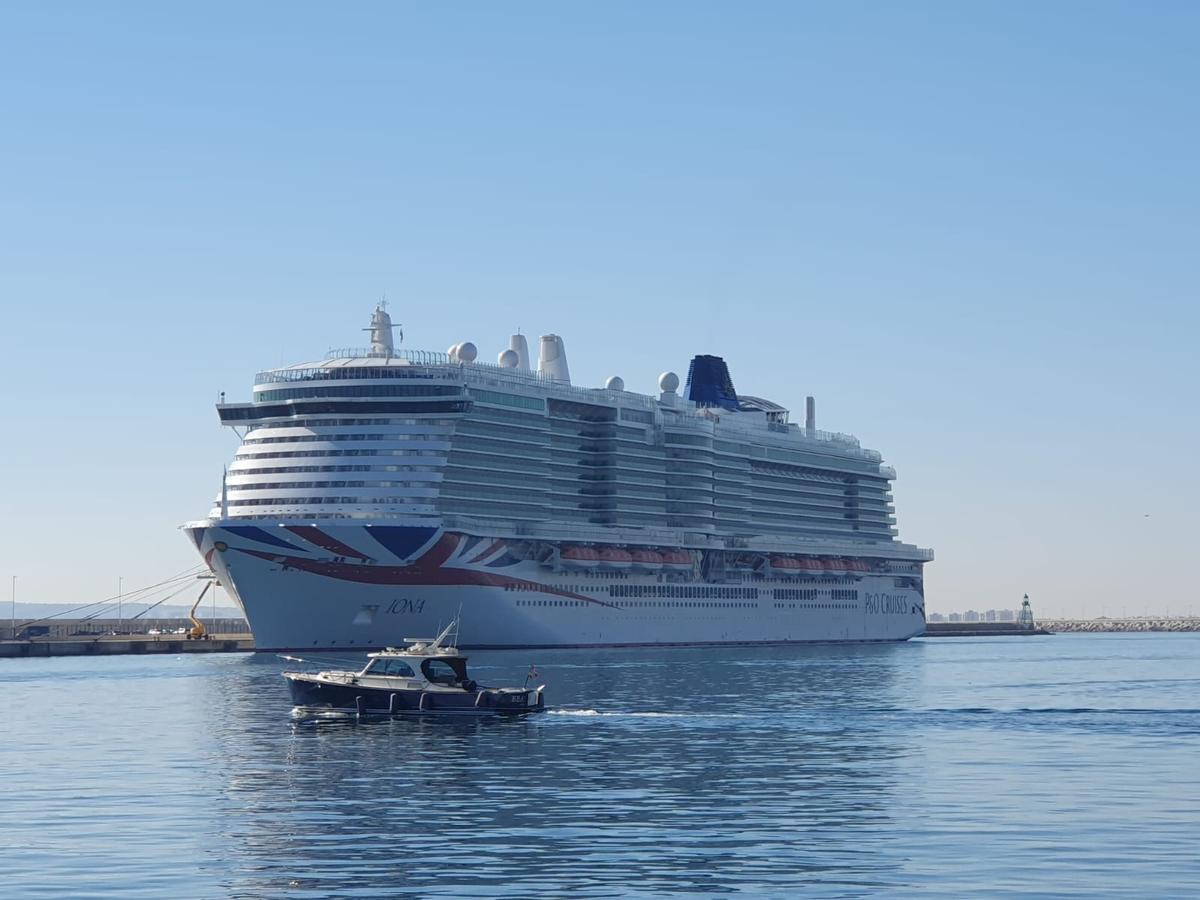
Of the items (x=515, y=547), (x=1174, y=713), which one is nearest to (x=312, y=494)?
(x=515, y=547)

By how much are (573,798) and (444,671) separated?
2240 cm

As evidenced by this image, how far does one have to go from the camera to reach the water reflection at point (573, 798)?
97.3 feet

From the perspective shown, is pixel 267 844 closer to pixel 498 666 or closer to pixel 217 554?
pixel 498 666

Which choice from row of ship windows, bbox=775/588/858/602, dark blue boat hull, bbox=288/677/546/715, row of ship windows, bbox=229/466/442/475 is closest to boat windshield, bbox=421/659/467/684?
dark blue boat hull, bbox=288/677/546/715

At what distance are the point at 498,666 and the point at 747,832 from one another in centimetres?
6311

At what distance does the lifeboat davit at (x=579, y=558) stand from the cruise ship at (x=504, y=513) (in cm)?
18

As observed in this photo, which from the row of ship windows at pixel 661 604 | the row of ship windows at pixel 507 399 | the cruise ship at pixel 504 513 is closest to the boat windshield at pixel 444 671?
the cruise ship at pixel 504 513

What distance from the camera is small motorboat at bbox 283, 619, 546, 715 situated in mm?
59531

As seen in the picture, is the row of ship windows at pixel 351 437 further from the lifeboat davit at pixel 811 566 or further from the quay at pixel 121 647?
the lifeboat davit at pixel 811 566

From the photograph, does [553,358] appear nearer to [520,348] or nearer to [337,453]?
[520,348]

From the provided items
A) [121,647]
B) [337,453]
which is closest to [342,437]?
[337,453]

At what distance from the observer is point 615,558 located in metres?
130

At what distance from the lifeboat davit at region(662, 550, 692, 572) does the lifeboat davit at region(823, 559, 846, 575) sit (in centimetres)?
2720

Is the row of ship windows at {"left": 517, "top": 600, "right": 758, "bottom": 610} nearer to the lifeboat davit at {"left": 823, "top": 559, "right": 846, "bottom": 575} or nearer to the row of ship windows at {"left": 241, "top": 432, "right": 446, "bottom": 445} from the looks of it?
the row of ship windows at {"left": 241, "top": 432, "right": 446, "bottom": 445}
